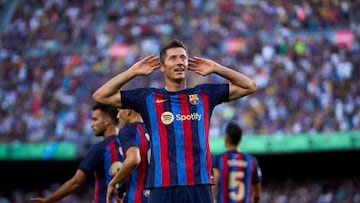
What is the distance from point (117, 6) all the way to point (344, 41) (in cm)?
881

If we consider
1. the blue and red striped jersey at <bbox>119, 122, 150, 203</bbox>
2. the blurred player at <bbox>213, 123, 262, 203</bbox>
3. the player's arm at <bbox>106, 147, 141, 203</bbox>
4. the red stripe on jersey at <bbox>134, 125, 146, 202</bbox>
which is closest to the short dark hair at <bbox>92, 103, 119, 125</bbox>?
the blue and red striped jersey at <bbox>119, 122, 150, 203</bbox>

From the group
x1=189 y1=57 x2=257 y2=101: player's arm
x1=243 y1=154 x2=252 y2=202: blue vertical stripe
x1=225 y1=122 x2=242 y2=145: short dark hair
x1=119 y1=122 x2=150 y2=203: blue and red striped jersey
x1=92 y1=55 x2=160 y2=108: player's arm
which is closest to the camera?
x1=92 y1=55 x2=160 y2=108: player's arm

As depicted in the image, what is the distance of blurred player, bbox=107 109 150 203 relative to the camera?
7.91 meters

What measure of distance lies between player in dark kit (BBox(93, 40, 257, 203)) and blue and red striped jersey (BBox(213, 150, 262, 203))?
11.4 ft

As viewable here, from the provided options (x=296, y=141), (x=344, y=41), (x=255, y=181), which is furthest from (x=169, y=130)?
(x=344, y=41)

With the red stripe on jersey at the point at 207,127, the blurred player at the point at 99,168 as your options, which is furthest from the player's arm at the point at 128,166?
the red stripe on jersey at the point at 207,127

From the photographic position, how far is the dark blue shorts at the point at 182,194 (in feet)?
22.0

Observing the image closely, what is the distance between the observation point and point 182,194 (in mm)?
6727

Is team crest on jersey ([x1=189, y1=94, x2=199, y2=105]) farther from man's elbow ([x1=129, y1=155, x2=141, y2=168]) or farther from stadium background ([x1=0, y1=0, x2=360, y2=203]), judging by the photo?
stadium background ([x1=0, y1=0, x2=360, y2=203])

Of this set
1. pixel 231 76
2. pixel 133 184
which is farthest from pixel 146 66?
pixel 133 184

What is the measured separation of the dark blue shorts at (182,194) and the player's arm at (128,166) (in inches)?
42.8

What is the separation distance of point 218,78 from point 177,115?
15767mm

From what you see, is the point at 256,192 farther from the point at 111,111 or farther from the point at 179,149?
the point at 179,149

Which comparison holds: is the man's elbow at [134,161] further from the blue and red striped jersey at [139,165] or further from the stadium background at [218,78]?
the stadium background at [218,78]
